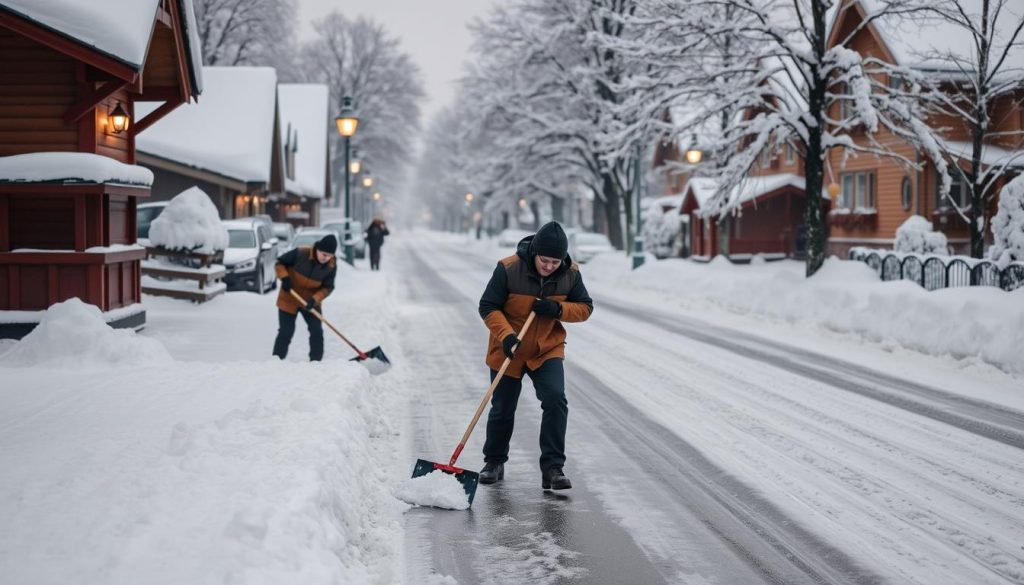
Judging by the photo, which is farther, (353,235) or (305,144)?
(305,144)

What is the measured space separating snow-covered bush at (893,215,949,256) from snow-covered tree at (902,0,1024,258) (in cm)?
107

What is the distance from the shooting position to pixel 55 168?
485 inches

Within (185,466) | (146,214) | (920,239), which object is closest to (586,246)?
(920,239)

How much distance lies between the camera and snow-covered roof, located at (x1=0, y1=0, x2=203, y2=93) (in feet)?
38.4

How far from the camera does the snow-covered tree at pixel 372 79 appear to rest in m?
63.8

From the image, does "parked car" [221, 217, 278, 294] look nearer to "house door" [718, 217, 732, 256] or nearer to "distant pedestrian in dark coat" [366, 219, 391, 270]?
"distant pedestrian in dark coat" [366, 219, 391, 270]

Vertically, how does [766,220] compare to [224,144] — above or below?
below

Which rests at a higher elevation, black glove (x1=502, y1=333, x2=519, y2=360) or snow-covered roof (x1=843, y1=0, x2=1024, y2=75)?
snow-covered roof (x1=843, y1=0, x2=1024, y2=75)

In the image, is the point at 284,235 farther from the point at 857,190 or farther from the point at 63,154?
the point at 63,154

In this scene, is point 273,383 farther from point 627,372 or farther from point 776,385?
point 776,385

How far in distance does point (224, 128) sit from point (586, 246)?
16.1 metres

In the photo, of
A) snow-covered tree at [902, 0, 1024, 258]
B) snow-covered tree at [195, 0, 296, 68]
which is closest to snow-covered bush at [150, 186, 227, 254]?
snow-covered tree at [902, 0, 1024, 258]

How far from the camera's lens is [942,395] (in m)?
10.6

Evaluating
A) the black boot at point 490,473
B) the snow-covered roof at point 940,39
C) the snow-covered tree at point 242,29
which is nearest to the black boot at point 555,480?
the black boot at point 490,473
